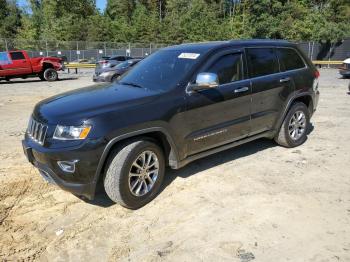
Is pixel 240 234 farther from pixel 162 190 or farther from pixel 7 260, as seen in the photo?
pixel 7 260

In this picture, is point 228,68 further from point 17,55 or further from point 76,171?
point 17,55

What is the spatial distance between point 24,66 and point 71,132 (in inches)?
653

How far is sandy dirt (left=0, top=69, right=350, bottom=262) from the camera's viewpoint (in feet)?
10.7

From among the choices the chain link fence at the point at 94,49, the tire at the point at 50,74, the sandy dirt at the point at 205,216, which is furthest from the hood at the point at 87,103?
the chain link fence at the point at 94,49

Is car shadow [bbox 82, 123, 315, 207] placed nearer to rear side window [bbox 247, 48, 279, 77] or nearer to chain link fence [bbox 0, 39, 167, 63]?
rear side window [bbox 247, 48, 279, 77]

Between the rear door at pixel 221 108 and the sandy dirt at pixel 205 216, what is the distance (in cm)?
55

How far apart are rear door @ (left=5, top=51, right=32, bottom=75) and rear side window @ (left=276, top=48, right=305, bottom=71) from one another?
1583cm

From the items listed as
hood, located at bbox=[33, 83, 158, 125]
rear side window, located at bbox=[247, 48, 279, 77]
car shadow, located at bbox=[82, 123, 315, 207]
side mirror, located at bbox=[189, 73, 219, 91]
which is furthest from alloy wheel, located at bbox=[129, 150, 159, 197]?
rear side window, located at bbox=[247, 48, 279, 77]

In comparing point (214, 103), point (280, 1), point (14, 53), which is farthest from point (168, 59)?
point (280, 1)

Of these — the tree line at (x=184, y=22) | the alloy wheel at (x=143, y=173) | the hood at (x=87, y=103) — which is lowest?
the alloy wheel at (x=143, y=173)

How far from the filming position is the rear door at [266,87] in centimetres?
513

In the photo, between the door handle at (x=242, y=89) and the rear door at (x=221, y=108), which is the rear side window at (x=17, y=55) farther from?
the door handle at (x=242, y=89)

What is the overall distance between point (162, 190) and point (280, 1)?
45.3 metres

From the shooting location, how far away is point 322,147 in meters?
6.10
